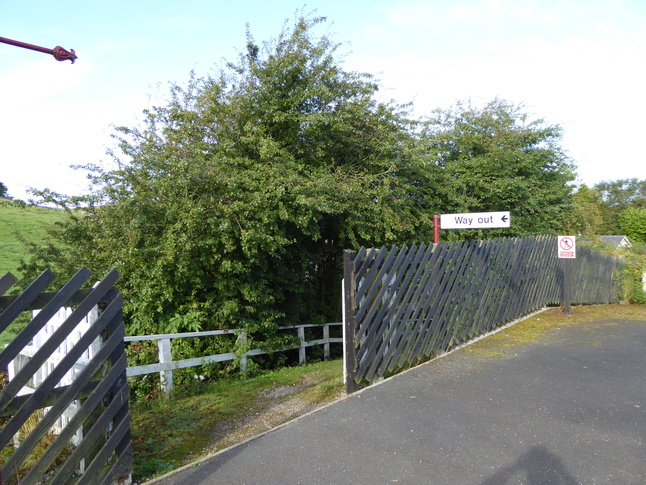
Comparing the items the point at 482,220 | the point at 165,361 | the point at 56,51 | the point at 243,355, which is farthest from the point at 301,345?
the point at 56,51

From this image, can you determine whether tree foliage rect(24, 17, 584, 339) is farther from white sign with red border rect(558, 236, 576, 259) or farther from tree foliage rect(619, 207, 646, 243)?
tree foliage rect(619, 207, 646, 243)

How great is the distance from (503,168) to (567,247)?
590 centimetres

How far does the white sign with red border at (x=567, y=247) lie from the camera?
10188mm

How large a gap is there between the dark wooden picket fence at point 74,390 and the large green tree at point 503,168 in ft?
40.5

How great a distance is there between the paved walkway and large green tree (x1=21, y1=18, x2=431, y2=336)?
4243 millimetres

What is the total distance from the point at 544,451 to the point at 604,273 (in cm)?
1357

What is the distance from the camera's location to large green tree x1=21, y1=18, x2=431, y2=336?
8.23 meters

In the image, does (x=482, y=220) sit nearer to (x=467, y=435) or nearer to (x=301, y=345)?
(x=467, y=435)

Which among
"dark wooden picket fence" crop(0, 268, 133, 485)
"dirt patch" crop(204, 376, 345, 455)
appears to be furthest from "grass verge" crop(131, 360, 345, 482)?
"dark wooden picket fence" crop(0, 268, 133, 485)

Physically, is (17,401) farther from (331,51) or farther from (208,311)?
(331,51)

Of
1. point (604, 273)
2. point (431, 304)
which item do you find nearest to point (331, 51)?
point (431, 304)

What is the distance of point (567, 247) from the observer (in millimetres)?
10234

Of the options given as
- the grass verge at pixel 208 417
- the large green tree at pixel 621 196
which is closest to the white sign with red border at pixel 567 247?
the grass verge at pixel 208 417

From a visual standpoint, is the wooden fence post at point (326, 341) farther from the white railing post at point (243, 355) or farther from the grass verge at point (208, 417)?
the grass verge at point (208, 417)
